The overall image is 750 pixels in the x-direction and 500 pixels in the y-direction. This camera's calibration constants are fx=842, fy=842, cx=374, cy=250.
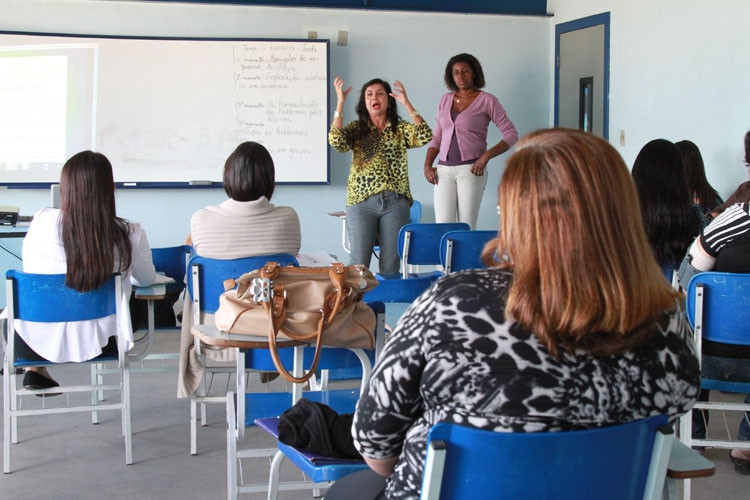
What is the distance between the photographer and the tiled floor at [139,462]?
9.86 feet

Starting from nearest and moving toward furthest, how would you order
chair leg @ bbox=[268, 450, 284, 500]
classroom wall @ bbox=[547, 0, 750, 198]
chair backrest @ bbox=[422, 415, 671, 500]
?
chair backrest @ bbox=[422, 415, 671, 500]
chair leg @ bbox=[268, 450, 284, 500]
classroom wall @ bbox=[547, 0, 750, 198]

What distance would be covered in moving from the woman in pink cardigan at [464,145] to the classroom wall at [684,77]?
3.79 ft

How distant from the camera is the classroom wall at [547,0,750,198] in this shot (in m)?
5.30

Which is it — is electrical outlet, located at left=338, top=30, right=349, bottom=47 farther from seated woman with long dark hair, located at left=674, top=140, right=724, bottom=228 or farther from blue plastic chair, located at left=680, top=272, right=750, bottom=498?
blue plastic chair, located at left=680, top=272, right=750, bottom=498

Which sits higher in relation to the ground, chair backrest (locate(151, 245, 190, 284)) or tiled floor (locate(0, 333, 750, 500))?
chair backrest (locate(151, 245, 190, 284))

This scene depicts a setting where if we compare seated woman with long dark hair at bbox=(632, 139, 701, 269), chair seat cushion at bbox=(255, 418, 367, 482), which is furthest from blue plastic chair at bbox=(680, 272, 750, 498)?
chair seat cushion at bbox=(255, 418, 367, 482)

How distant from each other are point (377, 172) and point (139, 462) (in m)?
2.20

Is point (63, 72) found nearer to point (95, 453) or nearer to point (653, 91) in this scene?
point (95, 453)

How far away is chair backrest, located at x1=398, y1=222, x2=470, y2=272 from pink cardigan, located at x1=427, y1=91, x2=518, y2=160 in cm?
111

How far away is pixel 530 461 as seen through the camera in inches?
46.9

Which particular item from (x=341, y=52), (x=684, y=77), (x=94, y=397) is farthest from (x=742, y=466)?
(x=341, y=52)

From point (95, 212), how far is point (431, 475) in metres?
2.47

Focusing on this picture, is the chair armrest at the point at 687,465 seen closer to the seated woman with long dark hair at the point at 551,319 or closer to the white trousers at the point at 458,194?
the seated woman with long dark hair at the point at 551,319

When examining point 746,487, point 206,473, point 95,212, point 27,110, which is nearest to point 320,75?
point 27,110
